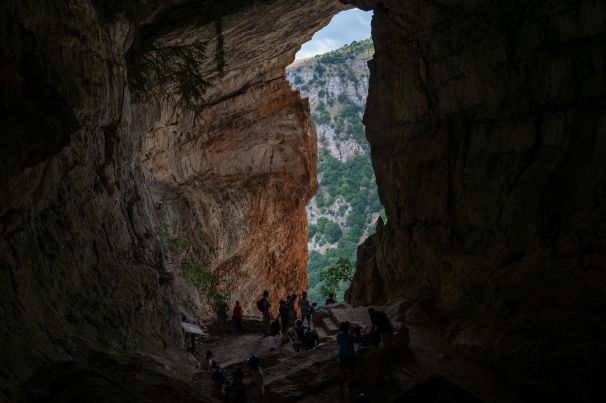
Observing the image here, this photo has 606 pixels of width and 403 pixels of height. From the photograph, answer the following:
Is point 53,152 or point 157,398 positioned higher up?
point 53,152

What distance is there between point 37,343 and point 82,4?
6.06 meters

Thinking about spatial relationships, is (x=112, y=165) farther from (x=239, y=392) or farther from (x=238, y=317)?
(x=238, y=317)

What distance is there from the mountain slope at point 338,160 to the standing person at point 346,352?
72110mm

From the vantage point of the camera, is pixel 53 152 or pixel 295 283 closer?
pixel 53 152

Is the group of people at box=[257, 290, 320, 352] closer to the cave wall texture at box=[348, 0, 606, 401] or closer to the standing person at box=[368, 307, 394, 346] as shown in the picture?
the standing person at box=[368, 307, 394, 346]

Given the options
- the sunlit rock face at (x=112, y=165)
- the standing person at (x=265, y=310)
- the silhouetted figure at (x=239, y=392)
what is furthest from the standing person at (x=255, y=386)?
the standing person at (x=265, y=310)

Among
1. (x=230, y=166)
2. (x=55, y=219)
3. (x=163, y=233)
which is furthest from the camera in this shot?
(x=230, y=166)

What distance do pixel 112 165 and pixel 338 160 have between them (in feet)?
363

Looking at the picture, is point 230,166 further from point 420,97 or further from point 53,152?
point 53,152

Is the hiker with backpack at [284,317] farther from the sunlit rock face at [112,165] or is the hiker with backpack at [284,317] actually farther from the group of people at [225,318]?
the sunlit rock face at [112,165]

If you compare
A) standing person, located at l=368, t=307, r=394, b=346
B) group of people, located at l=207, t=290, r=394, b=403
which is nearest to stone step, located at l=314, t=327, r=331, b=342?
group of people, located at l=207, t=290, r=394, b=403

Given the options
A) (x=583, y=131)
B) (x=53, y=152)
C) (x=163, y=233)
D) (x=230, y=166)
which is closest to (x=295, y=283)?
(x=230, y=166)

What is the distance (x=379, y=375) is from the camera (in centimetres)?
1034

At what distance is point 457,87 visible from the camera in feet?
43.7
